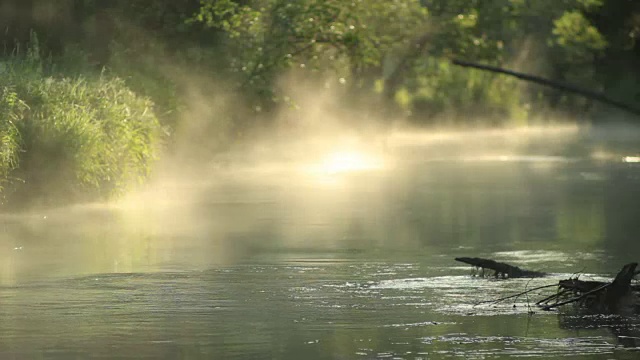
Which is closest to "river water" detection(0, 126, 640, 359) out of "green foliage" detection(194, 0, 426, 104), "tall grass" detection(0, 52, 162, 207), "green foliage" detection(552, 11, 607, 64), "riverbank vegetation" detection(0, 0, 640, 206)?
"tall grass" detection(0, 52, 162, 207)

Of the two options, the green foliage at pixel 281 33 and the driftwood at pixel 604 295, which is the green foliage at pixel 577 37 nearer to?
the green foliage at pixel 281 33

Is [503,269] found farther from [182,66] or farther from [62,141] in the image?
[182,66]

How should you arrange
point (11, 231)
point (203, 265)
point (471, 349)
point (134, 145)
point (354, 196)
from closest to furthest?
1. point (471, 349)
2. point (203, 265)
3. point (11, 231)
4. point (134, 145)
5. point (354, 196)

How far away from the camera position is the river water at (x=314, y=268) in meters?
12.9

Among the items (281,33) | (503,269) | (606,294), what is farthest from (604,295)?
(281,33)

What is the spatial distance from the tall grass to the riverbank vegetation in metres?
0.02

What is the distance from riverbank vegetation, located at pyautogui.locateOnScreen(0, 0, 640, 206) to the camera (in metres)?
27.4

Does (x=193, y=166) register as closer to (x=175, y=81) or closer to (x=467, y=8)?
(x=175, y=81)

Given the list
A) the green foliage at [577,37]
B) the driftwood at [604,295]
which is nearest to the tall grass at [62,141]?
the green foliage at [577,37]

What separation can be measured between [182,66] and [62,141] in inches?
464

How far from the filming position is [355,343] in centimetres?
1280

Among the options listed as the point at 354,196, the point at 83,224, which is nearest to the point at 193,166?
the point at 354,196

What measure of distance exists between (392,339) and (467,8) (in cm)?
→ 4987

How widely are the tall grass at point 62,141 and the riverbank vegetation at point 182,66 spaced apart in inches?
1.0
